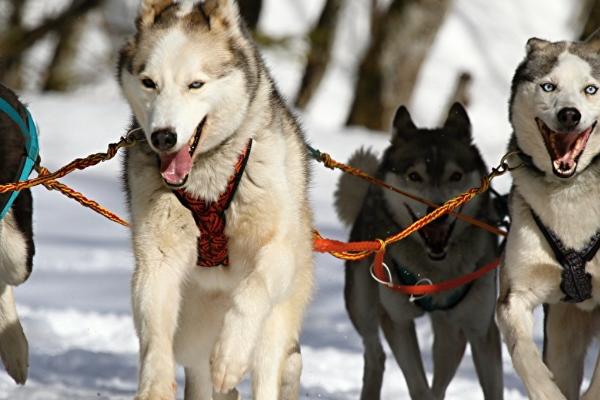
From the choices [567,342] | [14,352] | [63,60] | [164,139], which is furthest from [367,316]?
[63,60]

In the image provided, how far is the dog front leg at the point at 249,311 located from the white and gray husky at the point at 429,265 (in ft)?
5.45

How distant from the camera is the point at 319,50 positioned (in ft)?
54.5

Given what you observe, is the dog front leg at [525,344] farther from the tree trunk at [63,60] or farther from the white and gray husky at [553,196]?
the tree trunk at [63,60]

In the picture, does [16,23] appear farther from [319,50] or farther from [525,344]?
[525,344]

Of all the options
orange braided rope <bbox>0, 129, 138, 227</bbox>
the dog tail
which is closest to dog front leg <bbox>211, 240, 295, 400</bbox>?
orange braided rope <bbox>0, 129, 138, 227</bbox>

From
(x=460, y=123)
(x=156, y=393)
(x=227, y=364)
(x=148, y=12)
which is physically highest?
(x=460, y=123)

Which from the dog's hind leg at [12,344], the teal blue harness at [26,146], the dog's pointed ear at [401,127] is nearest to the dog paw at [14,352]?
the dog's hind leg at [12,344]

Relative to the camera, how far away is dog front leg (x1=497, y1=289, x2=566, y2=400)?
4.22 m

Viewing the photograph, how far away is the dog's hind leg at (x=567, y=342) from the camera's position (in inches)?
191

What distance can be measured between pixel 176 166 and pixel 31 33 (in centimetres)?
1295

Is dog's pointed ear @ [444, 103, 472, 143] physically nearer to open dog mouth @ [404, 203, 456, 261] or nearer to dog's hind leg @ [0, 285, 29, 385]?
open dog mouth @ [404, 203, 456, 261]

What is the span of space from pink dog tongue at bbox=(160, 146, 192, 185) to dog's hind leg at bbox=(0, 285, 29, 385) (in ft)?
4.92

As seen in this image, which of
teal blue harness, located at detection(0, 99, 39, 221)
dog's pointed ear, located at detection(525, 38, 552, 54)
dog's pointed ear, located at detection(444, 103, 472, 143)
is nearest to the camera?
dog's pointed ear, located at detection(525, 38, 552, 54)

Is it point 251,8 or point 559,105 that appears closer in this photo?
point 559,105
